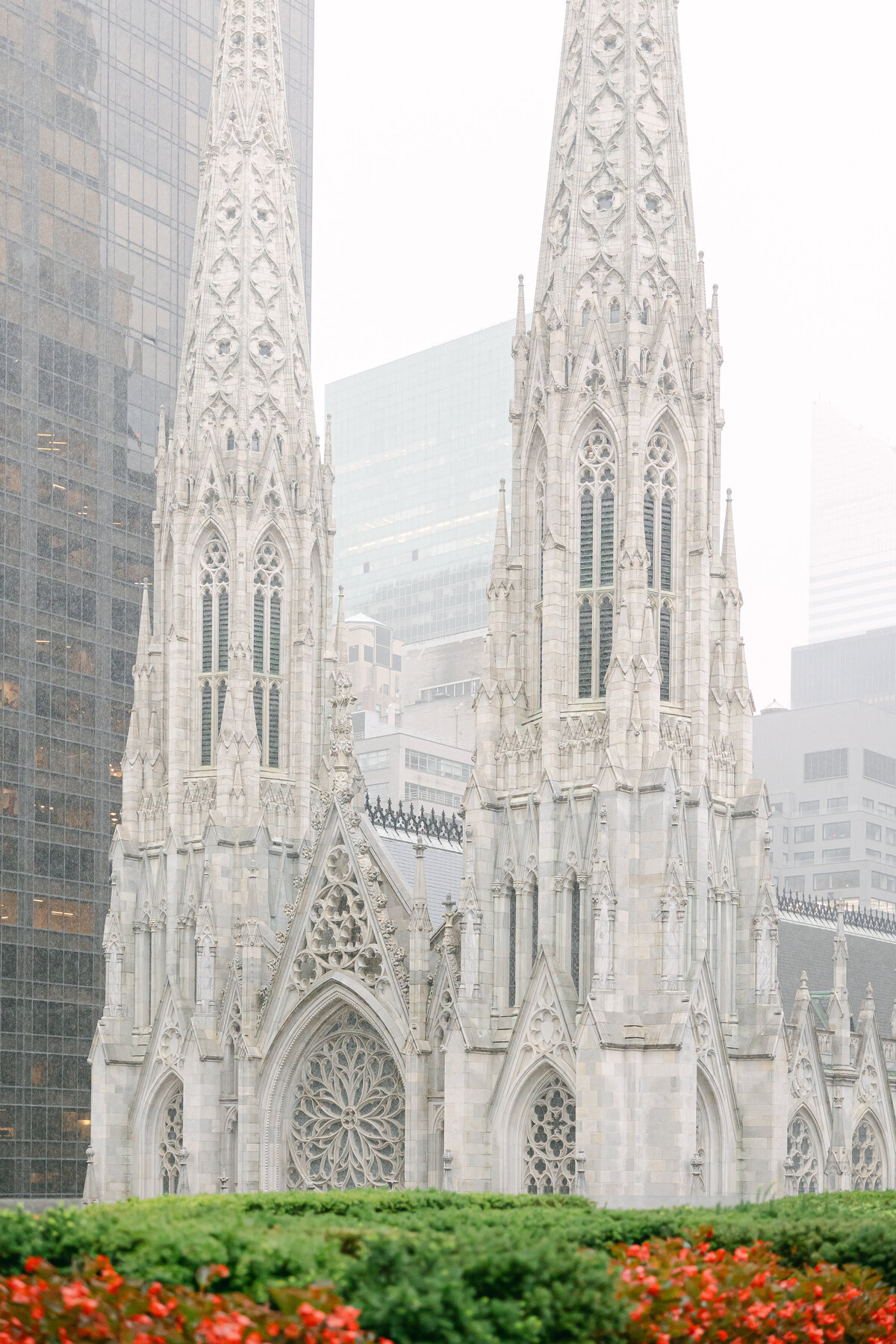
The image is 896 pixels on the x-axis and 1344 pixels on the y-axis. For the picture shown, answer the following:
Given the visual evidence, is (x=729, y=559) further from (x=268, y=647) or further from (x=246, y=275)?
(x=246, y=275)

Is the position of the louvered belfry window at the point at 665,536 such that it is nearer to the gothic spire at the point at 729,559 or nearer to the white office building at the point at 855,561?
the gothic spire at the point at 729,559

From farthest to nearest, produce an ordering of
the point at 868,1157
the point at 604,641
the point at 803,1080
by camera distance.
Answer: the point at 868,1157 → the point at 803,1080 → the point at 604,641

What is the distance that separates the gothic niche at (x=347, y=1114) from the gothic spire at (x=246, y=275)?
15396 mm

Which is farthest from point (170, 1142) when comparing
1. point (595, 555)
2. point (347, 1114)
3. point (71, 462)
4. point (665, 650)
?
point (71, 462)

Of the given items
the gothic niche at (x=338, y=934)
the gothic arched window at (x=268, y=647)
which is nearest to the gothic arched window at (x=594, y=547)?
the gothic niche at (x=338, y=934)

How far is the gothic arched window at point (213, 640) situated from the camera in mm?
49375

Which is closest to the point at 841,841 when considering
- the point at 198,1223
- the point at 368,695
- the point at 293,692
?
the point at 368,695

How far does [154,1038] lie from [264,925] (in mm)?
3971

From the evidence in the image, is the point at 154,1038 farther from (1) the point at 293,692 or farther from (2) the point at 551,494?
(2) the point at 551,494

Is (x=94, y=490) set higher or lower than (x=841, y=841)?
higher

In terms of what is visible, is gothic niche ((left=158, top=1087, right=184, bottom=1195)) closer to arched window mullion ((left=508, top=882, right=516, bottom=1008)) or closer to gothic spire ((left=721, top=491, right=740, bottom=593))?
arched window mullion ((left=508, top=882, right=516, bottom=1008))

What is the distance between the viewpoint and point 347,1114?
44.8 m

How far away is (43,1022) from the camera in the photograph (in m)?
73.8

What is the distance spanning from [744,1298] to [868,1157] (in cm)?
3091
